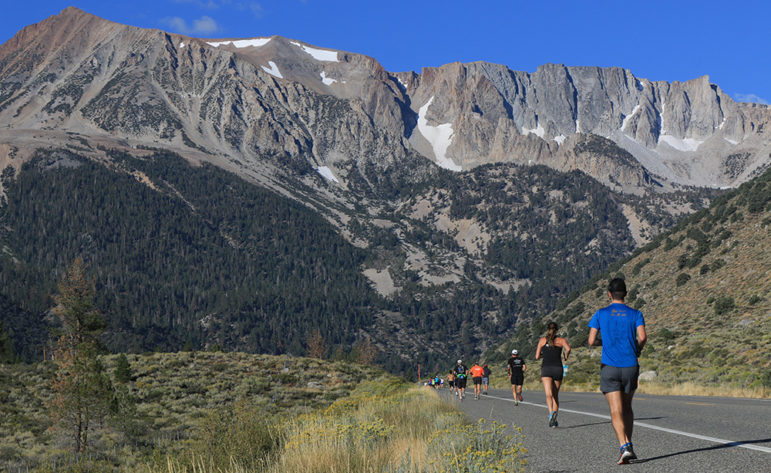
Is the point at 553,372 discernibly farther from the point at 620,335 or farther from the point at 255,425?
the point at 255,425

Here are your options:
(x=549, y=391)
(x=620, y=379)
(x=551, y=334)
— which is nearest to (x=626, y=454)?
(x=620, y=379)

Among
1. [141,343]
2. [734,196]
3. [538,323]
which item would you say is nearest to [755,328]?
[734,196]

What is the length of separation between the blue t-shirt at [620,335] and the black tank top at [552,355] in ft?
19.3

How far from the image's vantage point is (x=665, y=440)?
10.3 metres

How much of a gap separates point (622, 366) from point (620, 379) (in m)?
0.16

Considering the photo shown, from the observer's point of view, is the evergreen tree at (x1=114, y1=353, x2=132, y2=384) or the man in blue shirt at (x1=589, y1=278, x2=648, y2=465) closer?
the man in blue shirt at (x1=589, y1=278, x2=648, y2=465)

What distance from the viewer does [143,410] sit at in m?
40.6

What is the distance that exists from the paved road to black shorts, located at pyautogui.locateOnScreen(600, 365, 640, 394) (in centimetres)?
95

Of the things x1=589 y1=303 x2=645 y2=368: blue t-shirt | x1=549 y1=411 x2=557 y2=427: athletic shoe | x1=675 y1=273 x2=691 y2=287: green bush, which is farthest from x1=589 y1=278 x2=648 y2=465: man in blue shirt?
x1=675 y1=273 x2=691 y2=287: green bush

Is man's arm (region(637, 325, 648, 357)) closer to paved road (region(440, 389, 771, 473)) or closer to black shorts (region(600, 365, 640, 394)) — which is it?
black shorts (region(600, 365, 640, 394))

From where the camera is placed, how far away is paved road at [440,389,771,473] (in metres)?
8.11

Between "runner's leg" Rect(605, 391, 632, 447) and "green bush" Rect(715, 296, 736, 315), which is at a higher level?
"green bush" Rect(715, 296, 736, 315)

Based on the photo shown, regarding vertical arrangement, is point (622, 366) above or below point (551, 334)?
below

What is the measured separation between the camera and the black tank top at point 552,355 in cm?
1420
